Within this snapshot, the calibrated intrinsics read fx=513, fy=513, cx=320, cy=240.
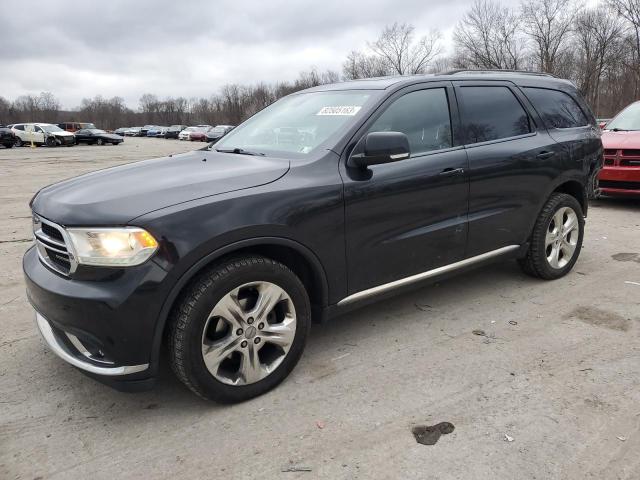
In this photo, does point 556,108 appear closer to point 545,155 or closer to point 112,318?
point 545,155

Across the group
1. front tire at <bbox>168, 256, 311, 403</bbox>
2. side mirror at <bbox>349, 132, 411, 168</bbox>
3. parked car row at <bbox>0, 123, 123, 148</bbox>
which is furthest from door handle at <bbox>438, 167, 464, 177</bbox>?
parked car row at <bbox>0, 123, 123, 148</bbox>

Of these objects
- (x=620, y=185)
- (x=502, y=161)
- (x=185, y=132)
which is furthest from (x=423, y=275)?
(x=185, y=132)

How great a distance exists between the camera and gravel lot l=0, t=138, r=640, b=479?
2324 mm

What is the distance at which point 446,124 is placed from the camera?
371 cm

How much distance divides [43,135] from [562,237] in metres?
39.7

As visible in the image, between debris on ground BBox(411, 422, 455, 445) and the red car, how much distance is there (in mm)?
6172

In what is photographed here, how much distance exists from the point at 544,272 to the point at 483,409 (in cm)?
226

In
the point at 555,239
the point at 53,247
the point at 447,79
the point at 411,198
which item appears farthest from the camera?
the point at 555,239

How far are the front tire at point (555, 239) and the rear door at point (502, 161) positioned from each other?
0.53 feet

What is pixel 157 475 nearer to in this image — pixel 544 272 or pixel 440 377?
pixel 440 377

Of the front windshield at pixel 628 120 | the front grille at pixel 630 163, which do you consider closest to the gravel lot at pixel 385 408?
the front grille at pixel 630 163

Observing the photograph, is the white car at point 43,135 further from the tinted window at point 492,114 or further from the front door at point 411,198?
the front door at point 411,198

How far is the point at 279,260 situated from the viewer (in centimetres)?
301

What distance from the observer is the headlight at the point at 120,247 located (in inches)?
93.6
